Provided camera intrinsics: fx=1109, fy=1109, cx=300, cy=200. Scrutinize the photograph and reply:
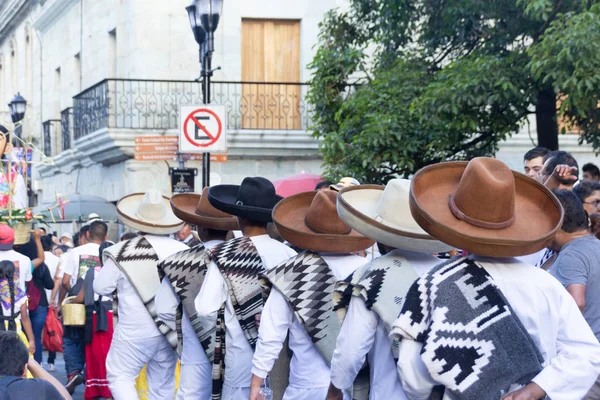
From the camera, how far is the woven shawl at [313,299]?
6.31 meters

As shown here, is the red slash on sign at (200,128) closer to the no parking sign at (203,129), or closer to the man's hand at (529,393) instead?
the no parking sign at (203,129)

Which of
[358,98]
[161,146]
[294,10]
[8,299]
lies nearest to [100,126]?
[294,10]

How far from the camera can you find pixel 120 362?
8797 mm

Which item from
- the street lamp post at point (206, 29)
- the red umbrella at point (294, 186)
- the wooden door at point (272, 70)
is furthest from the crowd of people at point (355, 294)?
the wooden door at point (272, 70)

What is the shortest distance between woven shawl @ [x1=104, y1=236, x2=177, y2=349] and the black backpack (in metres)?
3.51

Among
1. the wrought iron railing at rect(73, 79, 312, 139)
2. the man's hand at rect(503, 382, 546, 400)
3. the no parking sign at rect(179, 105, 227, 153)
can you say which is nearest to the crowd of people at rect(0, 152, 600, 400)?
the man's hand at rect(503, 382, 546, 400)

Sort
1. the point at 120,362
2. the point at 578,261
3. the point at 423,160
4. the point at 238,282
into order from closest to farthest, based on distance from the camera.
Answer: the point at 578,261
the point at 238,282
the point at 120,362
the point at 423,160

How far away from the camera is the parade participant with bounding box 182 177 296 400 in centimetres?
713

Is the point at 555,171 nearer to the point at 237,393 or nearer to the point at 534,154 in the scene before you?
the point at 534,154

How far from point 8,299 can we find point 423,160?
7148 millimetres

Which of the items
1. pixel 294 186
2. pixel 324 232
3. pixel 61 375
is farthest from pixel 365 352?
pixel 294 186

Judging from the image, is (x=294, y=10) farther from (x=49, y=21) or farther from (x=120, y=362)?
(x=120, y=362)

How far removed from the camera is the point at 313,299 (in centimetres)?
634

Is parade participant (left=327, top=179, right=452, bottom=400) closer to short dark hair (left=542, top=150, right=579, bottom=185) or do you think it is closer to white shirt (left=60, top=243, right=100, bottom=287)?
short dark hair (left=542, top=150, right=579, bottom=185)
